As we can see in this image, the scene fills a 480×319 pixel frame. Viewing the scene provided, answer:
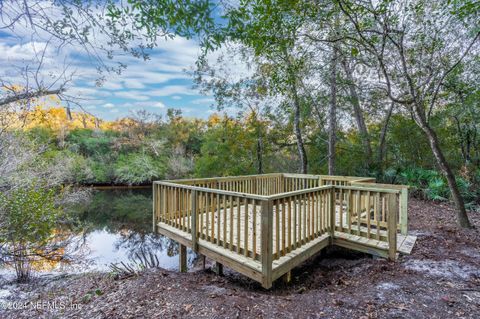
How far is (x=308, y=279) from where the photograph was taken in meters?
4.00

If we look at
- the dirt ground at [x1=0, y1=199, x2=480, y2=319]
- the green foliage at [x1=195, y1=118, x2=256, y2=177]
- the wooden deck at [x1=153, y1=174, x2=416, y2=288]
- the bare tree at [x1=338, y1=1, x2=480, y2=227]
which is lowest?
the dirt ground at [x1=0, y1=199, x2=480, y2=319]

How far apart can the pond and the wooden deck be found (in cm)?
275

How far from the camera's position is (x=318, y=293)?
3.16 m

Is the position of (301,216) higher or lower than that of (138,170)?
higher

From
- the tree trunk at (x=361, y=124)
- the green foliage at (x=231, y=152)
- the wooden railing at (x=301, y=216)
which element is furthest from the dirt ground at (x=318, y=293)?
the green foliage at (x=231, y=152)

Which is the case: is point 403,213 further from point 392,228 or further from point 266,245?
point 266,245

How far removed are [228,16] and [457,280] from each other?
13.6ft

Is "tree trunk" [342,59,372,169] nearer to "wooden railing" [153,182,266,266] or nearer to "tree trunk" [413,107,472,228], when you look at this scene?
"tree trunk" [413,107,472,228]

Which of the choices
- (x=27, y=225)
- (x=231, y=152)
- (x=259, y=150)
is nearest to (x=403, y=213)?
(x=27, y=225)

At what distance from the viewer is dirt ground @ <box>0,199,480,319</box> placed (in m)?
2.63

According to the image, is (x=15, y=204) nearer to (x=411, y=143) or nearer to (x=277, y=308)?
(x=277, y=308)

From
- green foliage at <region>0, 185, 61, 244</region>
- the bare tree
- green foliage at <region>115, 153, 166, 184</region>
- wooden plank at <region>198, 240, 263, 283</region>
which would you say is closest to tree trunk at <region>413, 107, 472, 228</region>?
the bare tree

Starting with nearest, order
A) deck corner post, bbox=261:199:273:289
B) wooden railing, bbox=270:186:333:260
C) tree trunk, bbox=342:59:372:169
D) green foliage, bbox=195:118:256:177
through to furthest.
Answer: deck corner post, bbox=261:199:273:289, wooden railing, bbox=270:186:333:260, tree trunk, bbox=342:59:372:169, green foliage, bbox=195:118:256:177

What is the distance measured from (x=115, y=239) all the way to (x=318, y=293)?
8.10 metres
